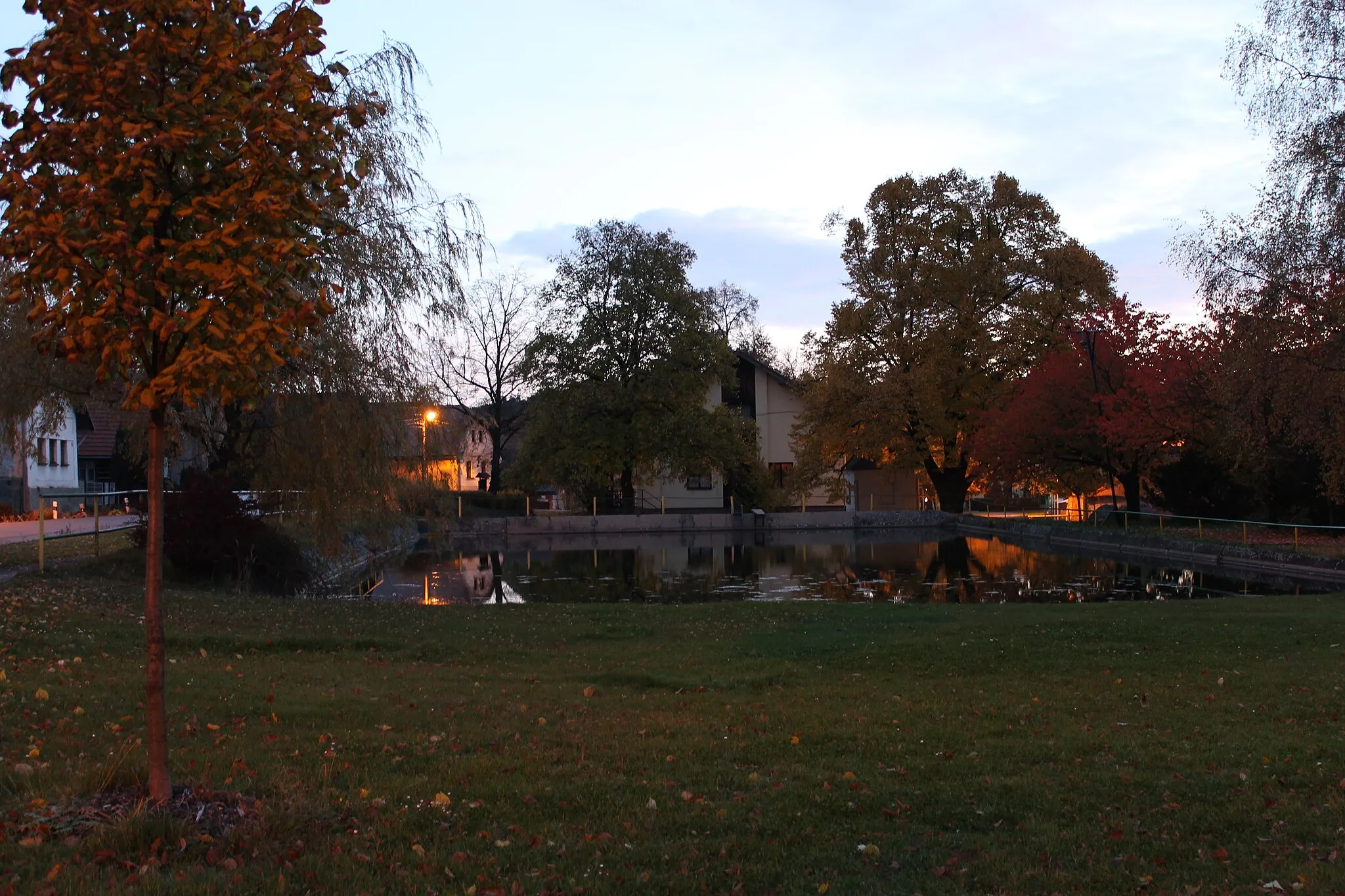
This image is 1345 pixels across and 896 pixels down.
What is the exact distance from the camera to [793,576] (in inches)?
1166

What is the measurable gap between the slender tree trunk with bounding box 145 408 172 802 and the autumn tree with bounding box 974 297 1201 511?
35032 millimetres

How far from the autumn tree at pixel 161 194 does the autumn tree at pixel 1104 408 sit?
114ft

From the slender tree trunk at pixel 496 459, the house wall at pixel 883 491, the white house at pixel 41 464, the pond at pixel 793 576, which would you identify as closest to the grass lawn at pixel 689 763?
the white house at pixel 41 464

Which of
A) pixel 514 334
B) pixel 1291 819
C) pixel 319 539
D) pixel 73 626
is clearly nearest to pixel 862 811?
pixel 1291 819

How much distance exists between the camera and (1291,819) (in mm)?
5648

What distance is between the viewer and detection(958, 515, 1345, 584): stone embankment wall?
26766 millimetres

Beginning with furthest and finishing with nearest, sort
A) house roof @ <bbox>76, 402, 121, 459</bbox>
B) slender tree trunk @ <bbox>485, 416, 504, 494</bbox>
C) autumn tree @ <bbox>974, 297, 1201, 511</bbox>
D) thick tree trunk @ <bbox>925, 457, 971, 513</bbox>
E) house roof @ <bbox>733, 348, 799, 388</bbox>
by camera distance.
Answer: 1. house roof @ <bbox>733, 348, 799, 388</bbox>
2. slender tree trunk @ <bbox>485, 416, 504, 494</bbox>
3. house roof @ <bbox>76, 402, 121, 459</bbox>
4. thick tree trunk @ <bbox>925, 457, 971, 513</bbox>
5. autumn tree @ <bbox>974, 297, 1201, 511</bbox>

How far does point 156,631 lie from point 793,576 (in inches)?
988

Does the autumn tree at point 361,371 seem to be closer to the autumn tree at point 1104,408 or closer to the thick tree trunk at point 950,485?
the autumn tree at point 1104,408

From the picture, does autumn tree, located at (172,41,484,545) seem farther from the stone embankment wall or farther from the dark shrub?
the stone embankment wall

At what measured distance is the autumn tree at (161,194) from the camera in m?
4.91

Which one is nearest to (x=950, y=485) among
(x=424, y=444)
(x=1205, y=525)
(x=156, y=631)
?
(x=1205, y=525)

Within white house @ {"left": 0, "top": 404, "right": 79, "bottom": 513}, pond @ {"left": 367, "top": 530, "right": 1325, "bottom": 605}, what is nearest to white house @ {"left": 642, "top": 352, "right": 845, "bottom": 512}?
pond @ {"left": 367, "top": 530, "right": 1325, "bottom": 605}

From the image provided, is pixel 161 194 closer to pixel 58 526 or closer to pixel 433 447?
pixel 433 447
